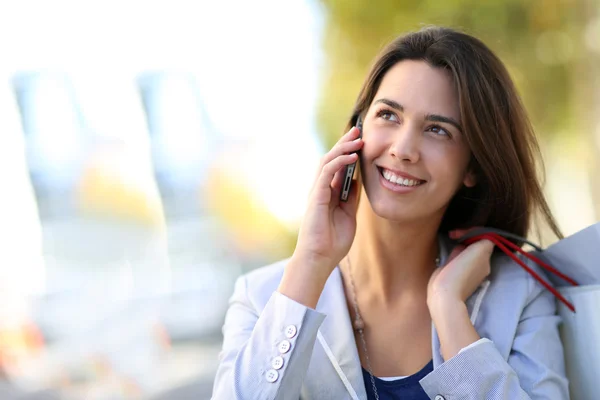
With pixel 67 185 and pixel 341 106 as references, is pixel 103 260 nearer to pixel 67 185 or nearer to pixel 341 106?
pixel 67 185

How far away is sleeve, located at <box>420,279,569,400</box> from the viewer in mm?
1353

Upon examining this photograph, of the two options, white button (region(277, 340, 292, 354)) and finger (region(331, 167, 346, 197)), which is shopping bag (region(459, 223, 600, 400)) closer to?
finger (region(331, 167, 346, 197))

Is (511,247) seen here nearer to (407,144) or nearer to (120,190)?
(407,144)

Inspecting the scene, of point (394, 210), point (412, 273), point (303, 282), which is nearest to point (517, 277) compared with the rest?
point (412, 273)

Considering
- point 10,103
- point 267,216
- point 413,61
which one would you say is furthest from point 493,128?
point 10,103

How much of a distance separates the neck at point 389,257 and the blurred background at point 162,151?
1056 millimetres

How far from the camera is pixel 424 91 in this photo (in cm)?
156

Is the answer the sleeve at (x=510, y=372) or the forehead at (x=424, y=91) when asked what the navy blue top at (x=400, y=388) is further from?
the forehead at (x=424, y=91)

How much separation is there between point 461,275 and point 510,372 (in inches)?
11.2

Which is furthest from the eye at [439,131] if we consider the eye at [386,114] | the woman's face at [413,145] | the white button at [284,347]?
the white button at [284,347]

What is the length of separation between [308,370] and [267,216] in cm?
208

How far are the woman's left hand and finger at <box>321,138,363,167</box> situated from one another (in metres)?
0.39

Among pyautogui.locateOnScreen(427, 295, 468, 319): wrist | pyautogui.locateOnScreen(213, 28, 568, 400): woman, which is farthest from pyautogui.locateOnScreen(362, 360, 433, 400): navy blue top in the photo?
pyautogui.locateOnScreen(427, 295, 468, 319): wrist

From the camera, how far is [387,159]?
1.54m
